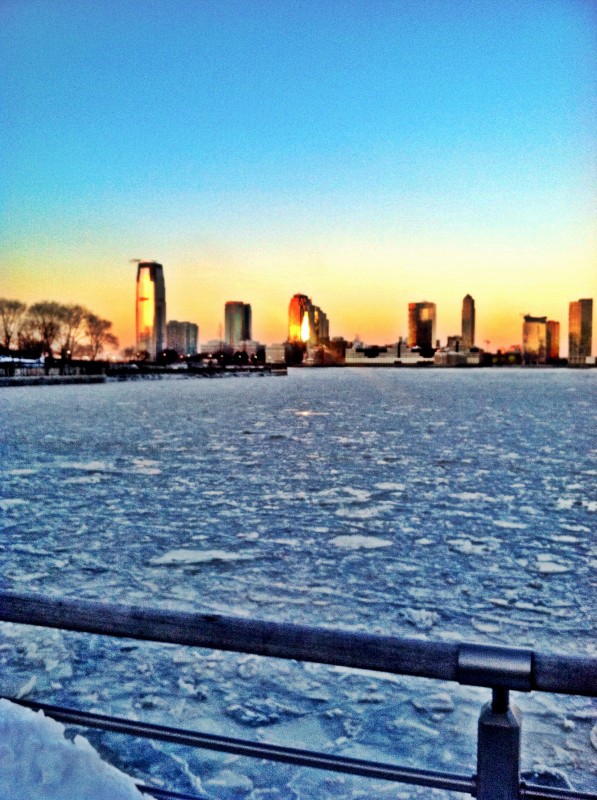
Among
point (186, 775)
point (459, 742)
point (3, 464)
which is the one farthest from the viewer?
point (3, 464)

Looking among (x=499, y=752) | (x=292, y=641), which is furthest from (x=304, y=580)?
(x=499, y=752)

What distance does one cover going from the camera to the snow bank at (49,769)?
2.86 m

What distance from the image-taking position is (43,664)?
6.58 m

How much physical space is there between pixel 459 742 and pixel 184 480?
42.4 ft

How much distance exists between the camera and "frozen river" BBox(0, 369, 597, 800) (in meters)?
5.20

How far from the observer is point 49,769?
2.99 meters

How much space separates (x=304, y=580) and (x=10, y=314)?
14256 cm

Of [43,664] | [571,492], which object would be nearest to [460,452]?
[571,492]

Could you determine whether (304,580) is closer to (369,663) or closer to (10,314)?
(369,663)

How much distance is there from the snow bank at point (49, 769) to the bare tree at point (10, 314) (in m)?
143

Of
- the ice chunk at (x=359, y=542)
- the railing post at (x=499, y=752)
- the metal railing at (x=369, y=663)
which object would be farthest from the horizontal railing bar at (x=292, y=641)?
the ice chunk at (x=359, y=542)

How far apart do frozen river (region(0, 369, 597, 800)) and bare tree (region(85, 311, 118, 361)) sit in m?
141

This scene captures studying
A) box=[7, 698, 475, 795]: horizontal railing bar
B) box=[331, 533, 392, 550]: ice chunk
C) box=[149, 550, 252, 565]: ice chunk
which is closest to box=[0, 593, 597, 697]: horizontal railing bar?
box=[7, 698, 475, 795]: horizontal railing bar

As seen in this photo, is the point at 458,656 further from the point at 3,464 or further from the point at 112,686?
the point at 3,464
